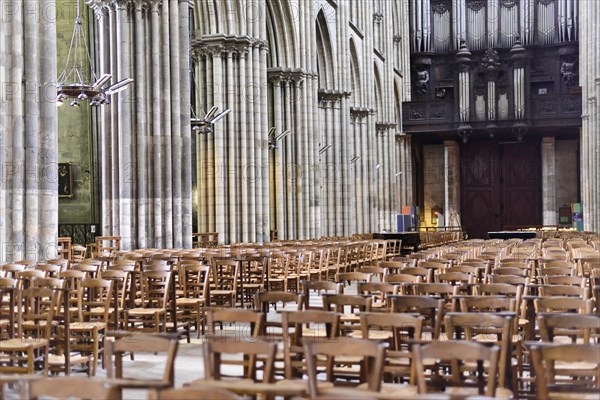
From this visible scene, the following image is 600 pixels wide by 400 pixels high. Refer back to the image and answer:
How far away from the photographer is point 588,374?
21.9 feet

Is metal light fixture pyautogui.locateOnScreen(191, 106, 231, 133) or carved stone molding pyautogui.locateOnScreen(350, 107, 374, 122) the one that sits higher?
carved stone molding pyautogui.locateOnScreen(350, 107, 374, 122)

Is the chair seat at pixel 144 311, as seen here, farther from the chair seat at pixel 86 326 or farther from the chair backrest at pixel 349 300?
the chair backrest at pixel 349 300

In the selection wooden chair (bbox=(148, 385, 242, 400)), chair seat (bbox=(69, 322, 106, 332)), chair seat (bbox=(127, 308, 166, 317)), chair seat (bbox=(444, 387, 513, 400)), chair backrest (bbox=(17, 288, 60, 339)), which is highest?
wooden chair (bbox=(148, 385, 242, 400))

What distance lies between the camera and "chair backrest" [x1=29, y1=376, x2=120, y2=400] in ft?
13.2

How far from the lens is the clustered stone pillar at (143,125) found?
2148cm

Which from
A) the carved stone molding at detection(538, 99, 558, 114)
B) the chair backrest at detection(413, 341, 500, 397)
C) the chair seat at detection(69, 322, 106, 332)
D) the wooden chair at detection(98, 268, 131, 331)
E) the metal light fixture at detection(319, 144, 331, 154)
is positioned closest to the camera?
the chair backrest at detection(413, 341, 500, 397)

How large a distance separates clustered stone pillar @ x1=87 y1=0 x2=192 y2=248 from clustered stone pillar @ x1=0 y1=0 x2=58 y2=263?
17.5 ft

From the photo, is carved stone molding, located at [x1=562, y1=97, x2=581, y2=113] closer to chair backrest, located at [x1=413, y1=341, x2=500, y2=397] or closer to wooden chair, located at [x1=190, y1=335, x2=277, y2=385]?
chair backrest, located at [x1=413, y1=341, x2=500, y2=397]

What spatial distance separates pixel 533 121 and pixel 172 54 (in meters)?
31.3

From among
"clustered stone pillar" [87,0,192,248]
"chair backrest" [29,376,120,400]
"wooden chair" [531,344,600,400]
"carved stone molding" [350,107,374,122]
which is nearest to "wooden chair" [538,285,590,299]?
"wooden chair" [531,344,600,400]

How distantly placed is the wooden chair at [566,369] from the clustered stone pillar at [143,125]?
51.3 ft

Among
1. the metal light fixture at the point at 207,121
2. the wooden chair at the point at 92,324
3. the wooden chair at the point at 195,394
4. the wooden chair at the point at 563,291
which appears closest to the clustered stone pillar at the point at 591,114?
the metal light fixture at the point at 207,121

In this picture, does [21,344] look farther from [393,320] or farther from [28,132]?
[28,132]

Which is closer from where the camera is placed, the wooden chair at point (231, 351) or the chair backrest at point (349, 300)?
the wooden chair at point (231, 351)
